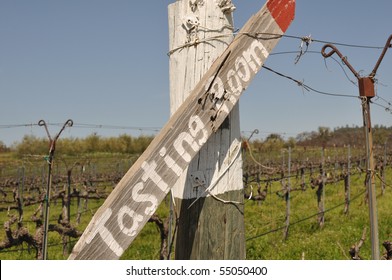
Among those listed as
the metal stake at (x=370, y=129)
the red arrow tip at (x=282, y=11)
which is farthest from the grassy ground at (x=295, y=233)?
the red arrow tip at (x=282, y=11)

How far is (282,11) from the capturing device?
5.65 ft

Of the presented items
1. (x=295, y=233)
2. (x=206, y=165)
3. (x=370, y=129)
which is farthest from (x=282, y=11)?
(x=295, y=233)

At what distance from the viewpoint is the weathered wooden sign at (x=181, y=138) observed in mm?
1313

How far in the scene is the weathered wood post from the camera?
1.64 metres

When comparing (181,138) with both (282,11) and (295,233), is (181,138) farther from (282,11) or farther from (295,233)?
(295,233)

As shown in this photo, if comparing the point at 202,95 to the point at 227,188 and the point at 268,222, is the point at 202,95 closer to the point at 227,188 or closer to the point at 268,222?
the point at 227,188

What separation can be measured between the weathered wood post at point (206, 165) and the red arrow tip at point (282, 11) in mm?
167

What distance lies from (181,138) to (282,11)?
0.71 m

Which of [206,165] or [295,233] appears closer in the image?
[206,165]

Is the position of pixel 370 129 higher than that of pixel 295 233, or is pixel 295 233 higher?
pixel 370 129

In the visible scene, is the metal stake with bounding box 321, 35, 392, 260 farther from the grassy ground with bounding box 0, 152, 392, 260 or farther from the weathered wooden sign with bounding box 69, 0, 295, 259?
the grassy ground with bounding box 0, 152, 392, 260

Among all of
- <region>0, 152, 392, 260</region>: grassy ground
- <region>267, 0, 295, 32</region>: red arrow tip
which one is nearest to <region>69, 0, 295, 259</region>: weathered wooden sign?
<region>267, 0, 295, 32</region>: red arrow tip
